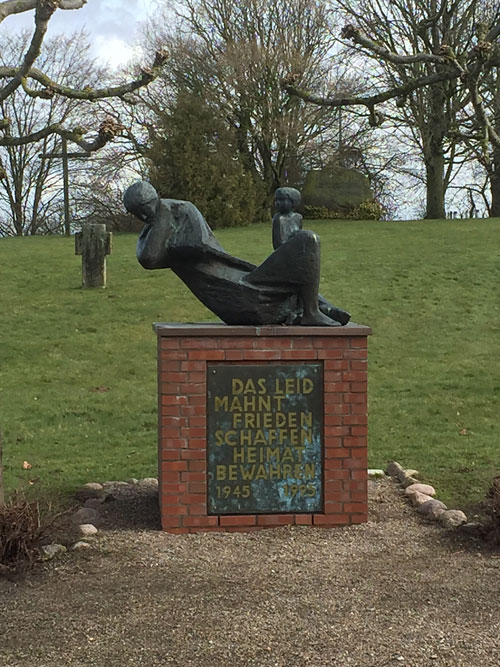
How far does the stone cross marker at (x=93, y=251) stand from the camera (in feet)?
50.9

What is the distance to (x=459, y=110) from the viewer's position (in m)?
26.8

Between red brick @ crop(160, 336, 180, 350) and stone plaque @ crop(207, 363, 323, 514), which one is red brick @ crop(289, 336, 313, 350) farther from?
red brick @ crop(160, 336, 180, 350)

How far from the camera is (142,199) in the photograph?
5.59 meters

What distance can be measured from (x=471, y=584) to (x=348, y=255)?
1508 centimetres

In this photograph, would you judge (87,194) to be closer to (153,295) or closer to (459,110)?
(459,110)

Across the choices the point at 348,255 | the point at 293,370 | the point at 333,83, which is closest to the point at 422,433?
the point at 293,370

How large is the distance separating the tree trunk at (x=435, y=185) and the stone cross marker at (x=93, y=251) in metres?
16.0

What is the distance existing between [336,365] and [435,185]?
80.8 feet

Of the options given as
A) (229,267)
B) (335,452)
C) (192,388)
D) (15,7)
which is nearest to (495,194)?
(15,7)

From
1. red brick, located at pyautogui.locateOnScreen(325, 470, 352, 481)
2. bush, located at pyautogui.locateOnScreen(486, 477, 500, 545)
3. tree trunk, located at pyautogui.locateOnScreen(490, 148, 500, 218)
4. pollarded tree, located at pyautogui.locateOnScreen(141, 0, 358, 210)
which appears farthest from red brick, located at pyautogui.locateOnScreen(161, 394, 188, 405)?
tree trunk, located at pyautogui.locateOnScreen(490, 148, 500, 218)

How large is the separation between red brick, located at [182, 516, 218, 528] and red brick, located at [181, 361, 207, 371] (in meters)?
1.01

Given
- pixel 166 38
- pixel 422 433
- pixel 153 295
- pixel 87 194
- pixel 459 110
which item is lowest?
pixel 422 433

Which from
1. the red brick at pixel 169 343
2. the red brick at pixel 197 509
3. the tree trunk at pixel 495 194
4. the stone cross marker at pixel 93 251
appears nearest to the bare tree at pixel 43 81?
the red brick at pixel 169 343

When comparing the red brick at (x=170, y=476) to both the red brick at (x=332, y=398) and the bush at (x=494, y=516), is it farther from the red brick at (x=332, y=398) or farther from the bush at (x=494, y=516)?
the bush at (x=494, y=516)
